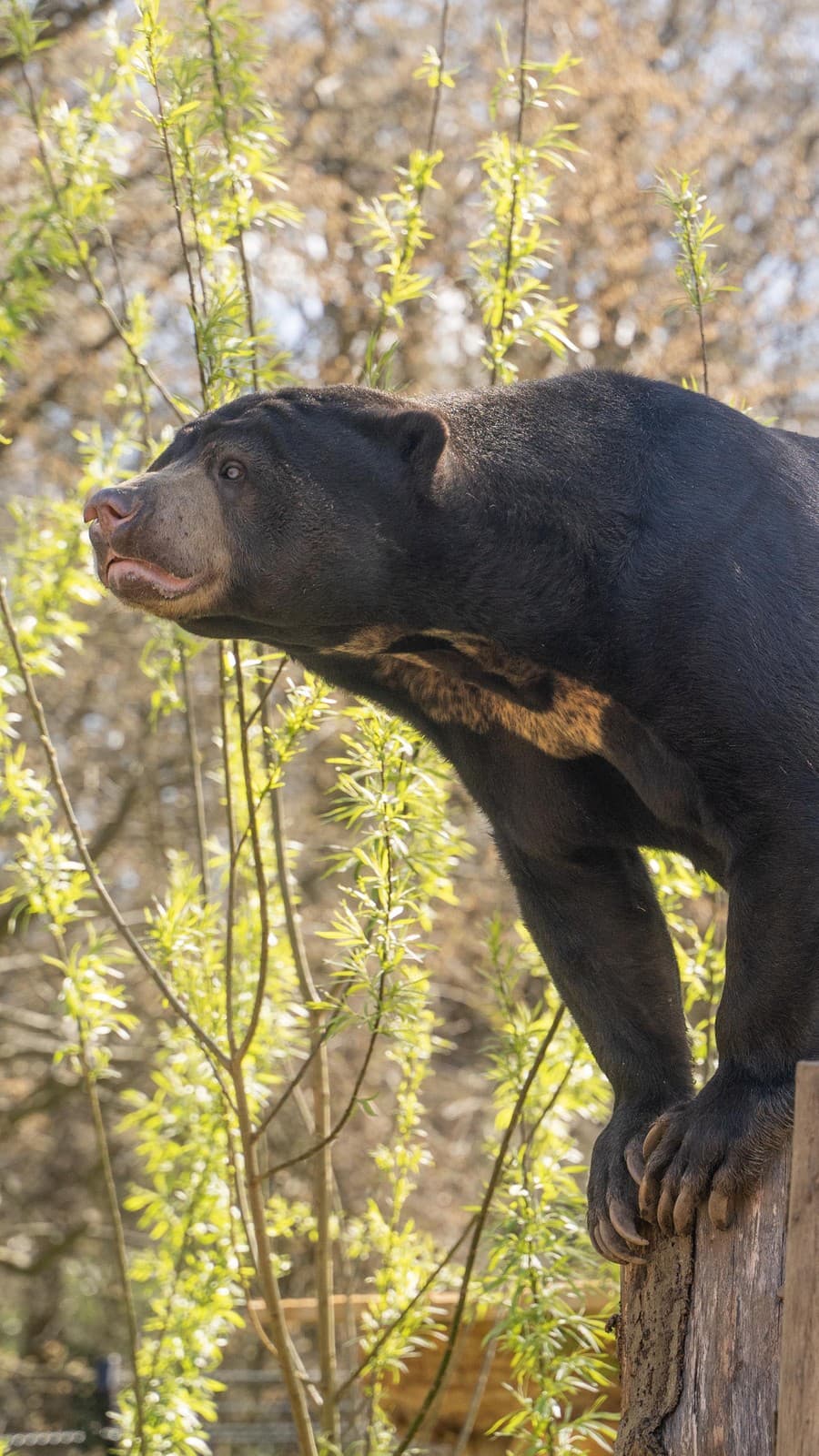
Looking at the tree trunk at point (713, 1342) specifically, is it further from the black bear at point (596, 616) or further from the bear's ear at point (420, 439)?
the bear's ear at point (420, 439)

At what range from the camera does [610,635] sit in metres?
2.54

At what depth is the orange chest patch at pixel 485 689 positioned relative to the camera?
106 inches

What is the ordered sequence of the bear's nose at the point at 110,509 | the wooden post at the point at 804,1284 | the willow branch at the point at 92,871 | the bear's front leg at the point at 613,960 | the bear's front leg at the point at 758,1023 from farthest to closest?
the willow branch at the point at 92,871, the bear's front leg at the point at 613,960, the bear's nose at the point at 110,509, the bear's front leg at the point at 758,1023, the wooden post at the point at 804,1284

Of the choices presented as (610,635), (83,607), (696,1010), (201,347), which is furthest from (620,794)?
(83,607)

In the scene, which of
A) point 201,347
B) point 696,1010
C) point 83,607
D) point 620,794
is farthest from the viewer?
point 83,607

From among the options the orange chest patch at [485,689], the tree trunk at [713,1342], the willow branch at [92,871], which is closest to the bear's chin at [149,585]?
the orange chest patch at [485,689]

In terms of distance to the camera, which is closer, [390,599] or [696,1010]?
[390,599]

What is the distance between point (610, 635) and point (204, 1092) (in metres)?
2.09

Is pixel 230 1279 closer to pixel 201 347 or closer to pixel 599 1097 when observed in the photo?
pixel 599 1097

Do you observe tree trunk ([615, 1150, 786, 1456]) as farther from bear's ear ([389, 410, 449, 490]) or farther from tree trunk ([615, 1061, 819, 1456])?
bear's ear ([389, 410, 449, 490])

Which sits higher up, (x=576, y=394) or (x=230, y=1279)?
(x=576, y=394)

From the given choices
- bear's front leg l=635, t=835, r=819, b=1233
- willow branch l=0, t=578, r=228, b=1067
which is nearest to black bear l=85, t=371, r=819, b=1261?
bear's front leg l=635, t=835, r=819, b=1233

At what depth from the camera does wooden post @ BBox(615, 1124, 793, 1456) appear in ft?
6.79

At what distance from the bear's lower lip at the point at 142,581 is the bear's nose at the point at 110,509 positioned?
0.06 meters
